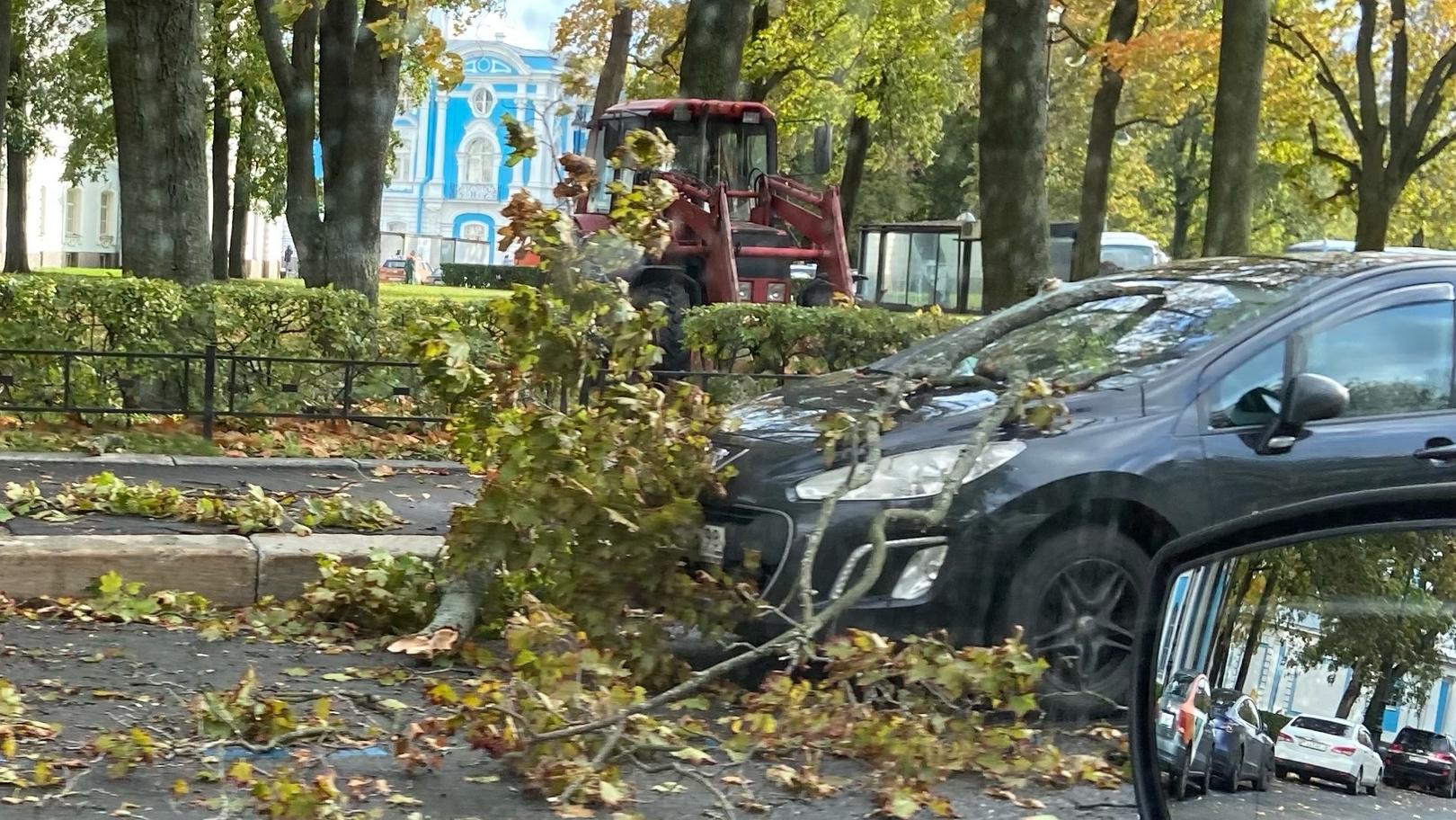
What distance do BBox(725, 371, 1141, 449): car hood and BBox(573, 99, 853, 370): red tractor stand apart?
906 centimetres

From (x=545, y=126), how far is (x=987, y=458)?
3.01 metres

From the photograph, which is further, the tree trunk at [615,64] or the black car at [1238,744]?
the tree trunk at [615,64]

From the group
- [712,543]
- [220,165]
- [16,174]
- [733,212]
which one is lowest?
[712,543]

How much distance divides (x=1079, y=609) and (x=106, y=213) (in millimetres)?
69845

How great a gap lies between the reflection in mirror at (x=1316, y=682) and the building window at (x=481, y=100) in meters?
18.4

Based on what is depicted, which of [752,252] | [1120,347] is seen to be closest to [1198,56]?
[752,252]

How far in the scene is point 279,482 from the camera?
9.50 metres

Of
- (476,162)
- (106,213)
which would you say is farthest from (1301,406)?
(106,213)

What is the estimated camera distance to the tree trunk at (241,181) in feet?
144

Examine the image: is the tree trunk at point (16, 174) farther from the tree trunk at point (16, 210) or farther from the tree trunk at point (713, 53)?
the tree trunk at point (713, 53)

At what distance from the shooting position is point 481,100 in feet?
72.7

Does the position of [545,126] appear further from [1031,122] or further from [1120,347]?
[1031,122]

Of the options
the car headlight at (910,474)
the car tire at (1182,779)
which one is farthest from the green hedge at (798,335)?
the car tire at (1182,779)

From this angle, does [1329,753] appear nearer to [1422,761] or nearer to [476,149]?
[1422,761]
